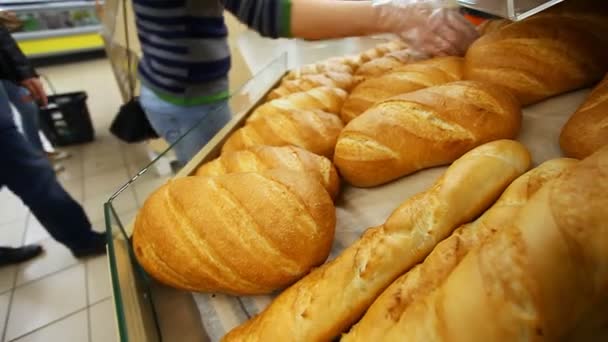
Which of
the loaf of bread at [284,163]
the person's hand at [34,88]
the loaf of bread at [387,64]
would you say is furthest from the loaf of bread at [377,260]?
the person's hand at [34,88]

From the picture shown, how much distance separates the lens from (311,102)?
3.31 ft

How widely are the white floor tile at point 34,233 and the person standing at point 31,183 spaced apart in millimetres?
135

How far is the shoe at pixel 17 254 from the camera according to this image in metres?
1.87

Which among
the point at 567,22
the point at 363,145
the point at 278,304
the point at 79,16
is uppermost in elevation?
the point at 567,22

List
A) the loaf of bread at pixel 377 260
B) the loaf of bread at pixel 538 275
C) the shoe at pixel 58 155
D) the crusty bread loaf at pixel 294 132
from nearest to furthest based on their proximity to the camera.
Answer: the loaf of bread at pixel 538 275
the loaf of bread at pixel 377 260
the crusty bread loaf at pixel 294 132
the shoe at pixel 58 155

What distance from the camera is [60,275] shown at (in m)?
1.80

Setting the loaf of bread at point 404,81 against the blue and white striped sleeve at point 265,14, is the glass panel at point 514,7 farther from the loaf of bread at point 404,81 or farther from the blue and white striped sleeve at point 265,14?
the blue and white striped sleeve at point 265,14

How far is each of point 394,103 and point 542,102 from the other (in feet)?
1.22

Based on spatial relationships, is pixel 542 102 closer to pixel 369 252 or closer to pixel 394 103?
pixel 394 103

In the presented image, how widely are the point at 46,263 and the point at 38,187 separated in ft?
1.81

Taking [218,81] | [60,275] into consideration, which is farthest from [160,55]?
[60,275]

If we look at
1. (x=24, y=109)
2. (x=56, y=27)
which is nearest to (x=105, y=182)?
(x=24, y=109)

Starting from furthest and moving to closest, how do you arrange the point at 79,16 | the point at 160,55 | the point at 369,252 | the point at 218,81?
the point at 79,16 < the point at 218,81 < the point at 160,55 < the point at 369,252

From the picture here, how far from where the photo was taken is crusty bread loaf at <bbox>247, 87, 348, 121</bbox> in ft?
3.29
